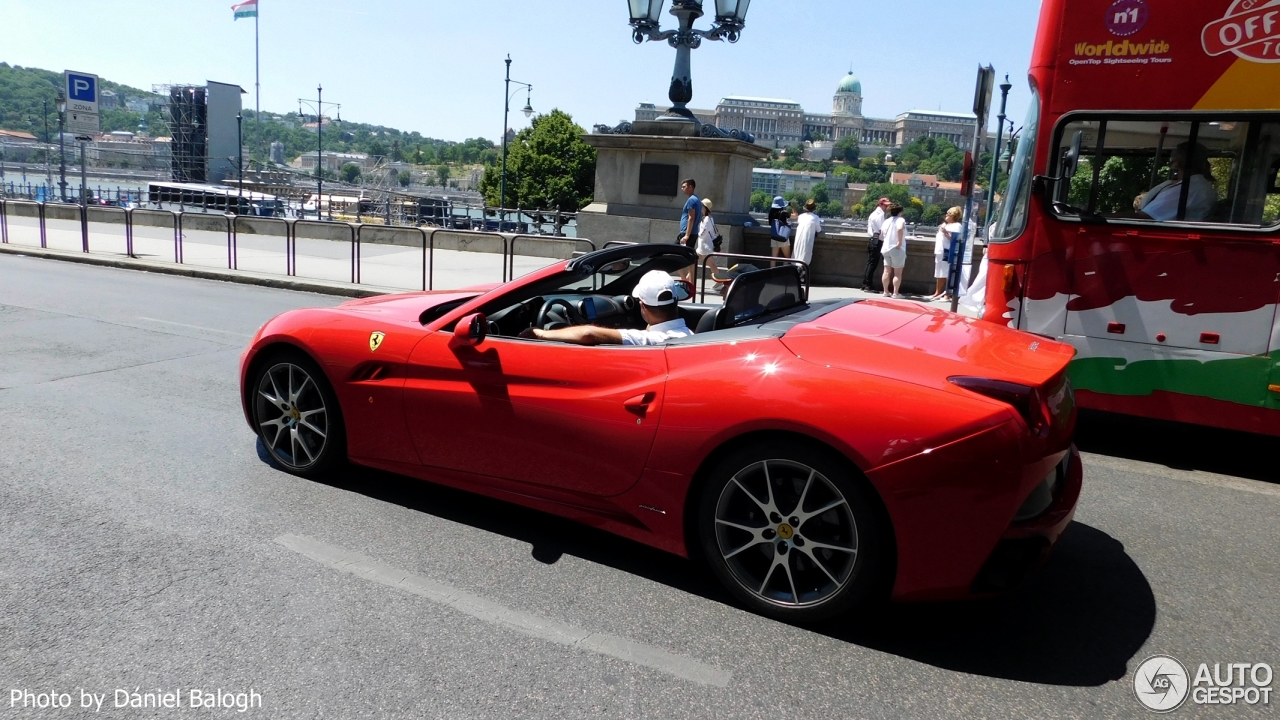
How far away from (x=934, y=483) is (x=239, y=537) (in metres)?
3.10

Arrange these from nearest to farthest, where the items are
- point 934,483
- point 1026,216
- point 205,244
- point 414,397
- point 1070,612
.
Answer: point 934,483, point 1070,612, point 414,397, point 1026,216, point 205,244

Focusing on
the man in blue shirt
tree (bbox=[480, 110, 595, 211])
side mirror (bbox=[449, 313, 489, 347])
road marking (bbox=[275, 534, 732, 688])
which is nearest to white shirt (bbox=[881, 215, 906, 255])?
the man in blue shirt

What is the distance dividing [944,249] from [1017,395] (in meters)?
12.6

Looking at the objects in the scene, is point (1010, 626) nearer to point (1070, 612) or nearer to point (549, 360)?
point (1070, 612)

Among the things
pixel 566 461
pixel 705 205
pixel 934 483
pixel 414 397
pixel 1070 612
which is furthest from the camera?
pixel 705 205

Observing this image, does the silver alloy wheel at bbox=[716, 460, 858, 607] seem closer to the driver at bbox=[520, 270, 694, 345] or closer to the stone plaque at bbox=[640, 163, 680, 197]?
the driver at bbox=[520, 270, 694, 345]

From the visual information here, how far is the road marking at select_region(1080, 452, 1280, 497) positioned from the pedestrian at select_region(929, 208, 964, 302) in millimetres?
8653

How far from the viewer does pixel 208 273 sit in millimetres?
16438

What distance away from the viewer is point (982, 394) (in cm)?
326

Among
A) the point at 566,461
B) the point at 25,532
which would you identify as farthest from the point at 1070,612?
the point at 25,532

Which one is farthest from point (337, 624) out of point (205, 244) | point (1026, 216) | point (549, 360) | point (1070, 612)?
point (205, 244)

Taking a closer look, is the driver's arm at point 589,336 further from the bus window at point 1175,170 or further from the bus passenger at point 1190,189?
the bus passenger at point 1190,189

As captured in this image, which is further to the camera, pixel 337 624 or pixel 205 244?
pixel 205 244

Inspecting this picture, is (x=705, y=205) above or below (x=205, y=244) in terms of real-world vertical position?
above
